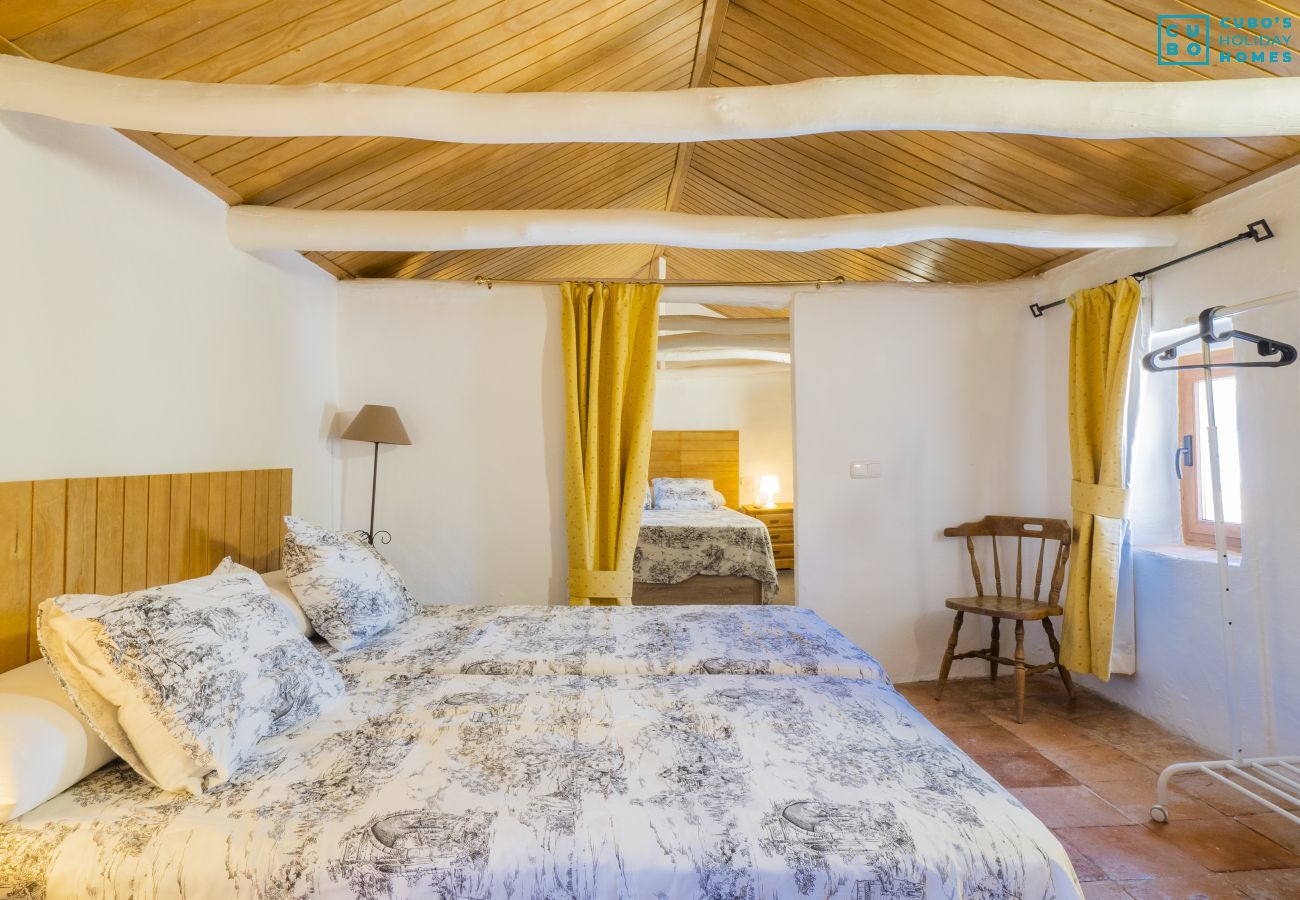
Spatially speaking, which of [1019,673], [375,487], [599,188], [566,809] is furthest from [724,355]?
[566,809]

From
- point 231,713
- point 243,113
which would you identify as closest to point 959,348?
point 243,113

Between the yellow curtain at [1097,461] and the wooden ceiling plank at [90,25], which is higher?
the wooden ceiling plank at [90,25]

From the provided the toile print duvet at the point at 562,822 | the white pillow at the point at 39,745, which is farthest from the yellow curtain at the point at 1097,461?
the white pillow at the point at 39,745

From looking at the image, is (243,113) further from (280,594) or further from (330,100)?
(280,594)

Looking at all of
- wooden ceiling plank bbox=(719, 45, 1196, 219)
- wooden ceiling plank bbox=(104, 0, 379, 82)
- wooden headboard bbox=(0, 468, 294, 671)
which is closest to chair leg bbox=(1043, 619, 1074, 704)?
wooden ceiling plank bbox=(719, 45, 1196, 219)

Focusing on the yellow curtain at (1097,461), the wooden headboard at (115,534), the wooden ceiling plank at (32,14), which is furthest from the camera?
the yellow curtain at (1097,461)

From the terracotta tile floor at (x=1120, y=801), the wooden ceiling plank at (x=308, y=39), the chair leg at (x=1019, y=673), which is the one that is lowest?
the terracotta tile floor at (x=1120, y=801)

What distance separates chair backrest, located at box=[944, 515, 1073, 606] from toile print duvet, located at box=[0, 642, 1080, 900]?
2.36 m

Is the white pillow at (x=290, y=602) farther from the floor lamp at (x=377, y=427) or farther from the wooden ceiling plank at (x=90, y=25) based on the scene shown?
the wooden ceiling plank at (x=90, y=25)

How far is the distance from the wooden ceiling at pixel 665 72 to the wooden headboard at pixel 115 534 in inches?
43.5

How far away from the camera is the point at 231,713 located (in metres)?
1.54

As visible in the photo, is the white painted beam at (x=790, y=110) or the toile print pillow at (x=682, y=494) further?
the toile print pillow at (x=682, y=494)

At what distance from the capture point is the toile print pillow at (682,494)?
6777mm

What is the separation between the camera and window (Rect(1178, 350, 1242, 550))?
3045mm
